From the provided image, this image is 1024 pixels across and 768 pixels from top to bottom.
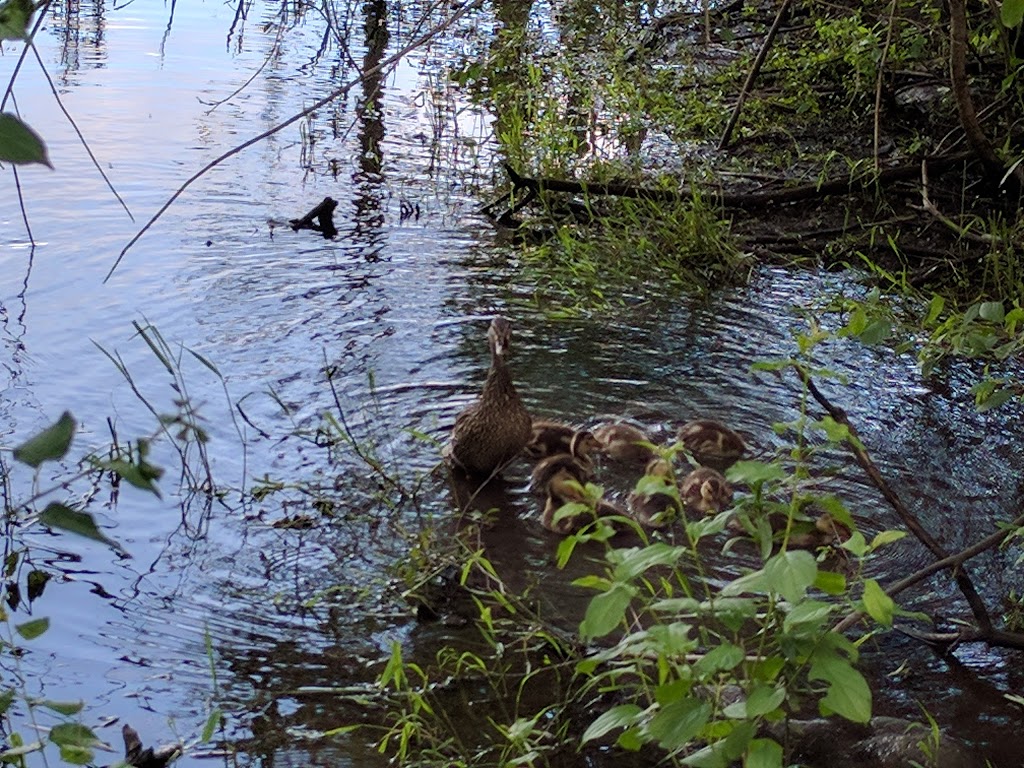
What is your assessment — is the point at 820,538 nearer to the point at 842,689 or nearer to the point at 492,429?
the point at 492,429

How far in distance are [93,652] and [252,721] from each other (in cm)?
58

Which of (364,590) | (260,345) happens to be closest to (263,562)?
(364,590)

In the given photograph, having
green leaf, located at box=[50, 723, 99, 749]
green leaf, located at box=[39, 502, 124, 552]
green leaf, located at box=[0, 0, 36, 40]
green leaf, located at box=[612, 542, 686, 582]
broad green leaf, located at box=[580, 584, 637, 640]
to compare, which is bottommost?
green leaf, located at box=[50, 723, 99, 749]

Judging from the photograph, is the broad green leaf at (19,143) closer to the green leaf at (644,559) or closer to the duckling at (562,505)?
the green leaf at (644,559)

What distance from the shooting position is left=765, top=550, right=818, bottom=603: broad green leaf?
2.22m

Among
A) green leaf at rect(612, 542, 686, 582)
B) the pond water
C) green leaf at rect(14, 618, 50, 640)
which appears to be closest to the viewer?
green leaf at rect(612, 542, 686, 582)

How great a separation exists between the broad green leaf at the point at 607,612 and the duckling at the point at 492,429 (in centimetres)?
256

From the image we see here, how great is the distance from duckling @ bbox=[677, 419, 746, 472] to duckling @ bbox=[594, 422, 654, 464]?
17 centimetres

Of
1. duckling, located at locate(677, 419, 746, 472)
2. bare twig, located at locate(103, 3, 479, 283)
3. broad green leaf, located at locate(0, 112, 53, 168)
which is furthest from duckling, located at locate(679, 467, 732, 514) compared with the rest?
broad green leaf, located at locate(0, 112, 53, 168)

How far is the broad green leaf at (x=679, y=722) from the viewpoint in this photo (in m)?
2.34

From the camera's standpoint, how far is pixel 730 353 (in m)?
6.12

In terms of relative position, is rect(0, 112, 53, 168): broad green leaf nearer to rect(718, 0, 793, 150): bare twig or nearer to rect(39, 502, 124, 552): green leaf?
rect(39, 502, 124, 552): green leaf

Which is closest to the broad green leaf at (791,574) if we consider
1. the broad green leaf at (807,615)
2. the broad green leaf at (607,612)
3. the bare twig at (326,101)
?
the broad green leaf at (807,615)

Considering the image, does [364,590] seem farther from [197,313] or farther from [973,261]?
[973,261]
